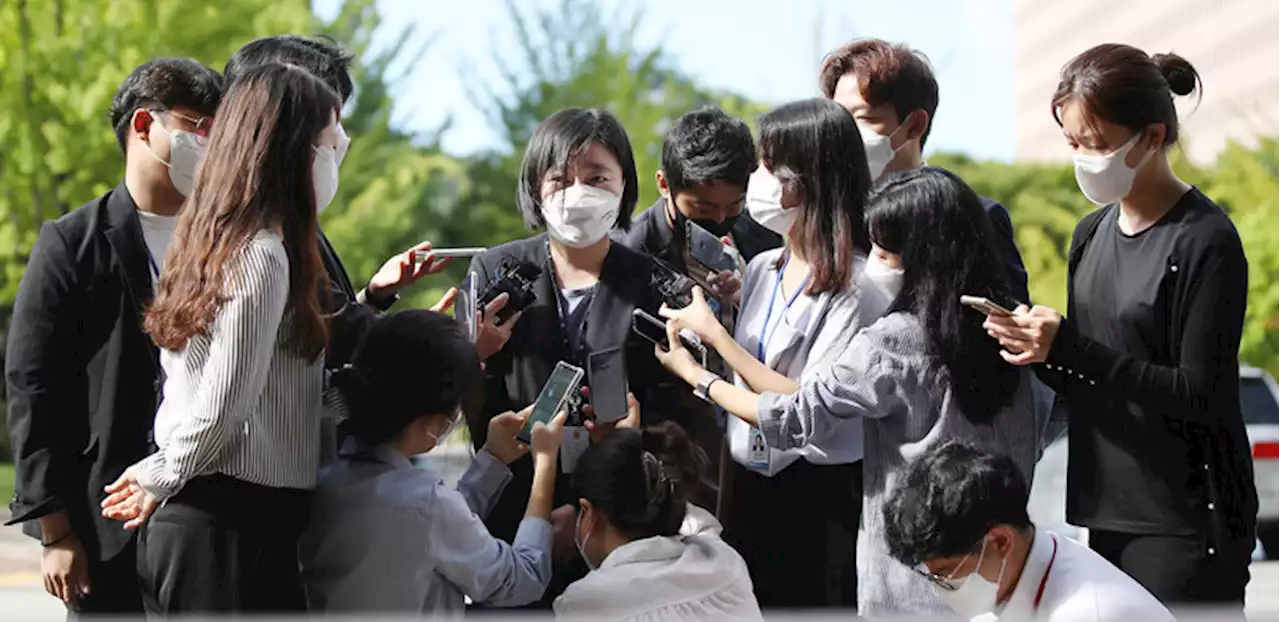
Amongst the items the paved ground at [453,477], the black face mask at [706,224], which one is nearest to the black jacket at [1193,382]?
the black face mask at [706,224]

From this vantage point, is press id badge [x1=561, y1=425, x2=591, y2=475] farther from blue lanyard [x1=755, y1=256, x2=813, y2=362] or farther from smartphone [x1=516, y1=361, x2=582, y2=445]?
blue lanyard [x1=755, y1=256, x2=813, y2=362]

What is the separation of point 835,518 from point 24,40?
43.9 feet

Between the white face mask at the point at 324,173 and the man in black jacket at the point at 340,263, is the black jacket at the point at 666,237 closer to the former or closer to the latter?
the man in black jacket at the point at 340,263

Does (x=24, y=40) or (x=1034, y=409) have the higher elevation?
(x=24, y=40)

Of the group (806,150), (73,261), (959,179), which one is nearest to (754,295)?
(806,150)

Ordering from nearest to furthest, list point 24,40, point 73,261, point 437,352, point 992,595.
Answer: point 992,595, point 437,352, point 73,261, point 24,40

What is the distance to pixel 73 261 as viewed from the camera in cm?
A: 329

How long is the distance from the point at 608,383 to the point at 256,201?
3.32 ft

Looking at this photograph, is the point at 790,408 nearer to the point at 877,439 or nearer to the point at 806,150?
the point at 877,439

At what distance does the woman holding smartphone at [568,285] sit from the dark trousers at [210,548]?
2.51ft

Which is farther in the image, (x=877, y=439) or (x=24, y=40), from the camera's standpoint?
(x=24, y=40)

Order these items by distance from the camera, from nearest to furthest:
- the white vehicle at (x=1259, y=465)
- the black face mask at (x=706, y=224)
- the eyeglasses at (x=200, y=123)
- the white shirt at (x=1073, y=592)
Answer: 1. the white shirt at (x=1073, y=592)
2. the eyeglasses at (x=200, y=123)
3. the black face mask at (x=706, y=224)
4. the white vehicle at (x=1259, y=465)

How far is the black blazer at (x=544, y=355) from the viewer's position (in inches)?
142

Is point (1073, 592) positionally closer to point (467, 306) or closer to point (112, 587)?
point (467, 306)
